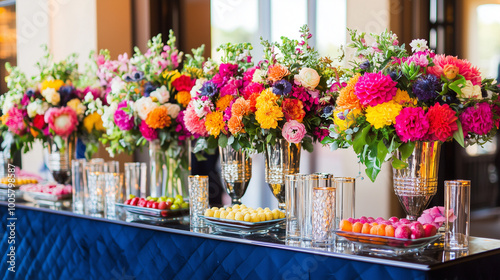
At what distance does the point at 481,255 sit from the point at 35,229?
2.02 meters

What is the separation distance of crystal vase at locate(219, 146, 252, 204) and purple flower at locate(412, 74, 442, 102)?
0.86 m

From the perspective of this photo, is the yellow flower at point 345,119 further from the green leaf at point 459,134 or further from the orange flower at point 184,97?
the orange flower at point 184,97

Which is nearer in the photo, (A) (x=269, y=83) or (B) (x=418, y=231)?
(B) (x=418, y=231)

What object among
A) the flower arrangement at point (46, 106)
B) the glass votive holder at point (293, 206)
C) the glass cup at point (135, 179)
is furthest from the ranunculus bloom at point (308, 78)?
the flower arrangement at point (46, 106)

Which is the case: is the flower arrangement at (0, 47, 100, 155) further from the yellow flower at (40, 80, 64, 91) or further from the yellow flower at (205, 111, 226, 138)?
the yellow flower at (205, 111, 226, 138)

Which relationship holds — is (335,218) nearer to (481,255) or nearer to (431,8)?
(481,255)

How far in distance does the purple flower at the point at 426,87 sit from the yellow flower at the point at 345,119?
18 centimetres

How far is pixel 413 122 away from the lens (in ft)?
5.85

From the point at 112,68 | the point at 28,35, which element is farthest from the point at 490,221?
the point at 28,35

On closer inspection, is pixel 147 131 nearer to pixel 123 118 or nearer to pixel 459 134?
pixel 123 118

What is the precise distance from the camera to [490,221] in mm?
3777

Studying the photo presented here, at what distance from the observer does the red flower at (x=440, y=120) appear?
1784mm

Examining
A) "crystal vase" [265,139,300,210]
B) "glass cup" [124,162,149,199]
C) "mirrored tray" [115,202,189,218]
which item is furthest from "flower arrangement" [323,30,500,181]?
"glass cup" [124,162,149,199]

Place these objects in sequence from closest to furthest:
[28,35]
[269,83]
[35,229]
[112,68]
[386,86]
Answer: [386,86], [269,83], [35,229], [112,68], [28,35]
